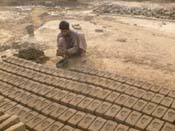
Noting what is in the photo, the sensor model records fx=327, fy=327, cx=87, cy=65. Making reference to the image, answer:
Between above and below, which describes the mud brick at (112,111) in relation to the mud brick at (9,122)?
below

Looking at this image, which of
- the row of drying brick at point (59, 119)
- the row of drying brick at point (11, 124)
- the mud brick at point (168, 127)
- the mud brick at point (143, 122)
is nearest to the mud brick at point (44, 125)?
the row of drying brick at point (59, 119)

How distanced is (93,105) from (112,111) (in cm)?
38

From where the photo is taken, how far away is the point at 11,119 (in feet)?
15.8

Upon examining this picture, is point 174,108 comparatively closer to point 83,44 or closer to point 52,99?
point 52,99

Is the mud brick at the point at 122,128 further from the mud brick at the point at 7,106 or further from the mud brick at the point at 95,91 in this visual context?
the mud brick at the point at 7,106

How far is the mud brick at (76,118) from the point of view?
5132 millimetres

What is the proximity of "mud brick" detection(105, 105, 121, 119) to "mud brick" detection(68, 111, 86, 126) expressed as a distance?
0.39 m

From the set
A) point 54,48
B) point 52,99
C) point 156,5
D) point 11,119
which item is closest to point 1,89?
point 52,99

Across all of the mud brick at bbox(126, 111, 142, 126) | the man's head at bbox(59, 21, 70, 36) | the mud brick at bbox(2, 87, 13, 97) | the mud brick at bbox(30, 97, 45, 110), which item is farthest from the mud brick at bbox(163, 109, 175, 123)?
the man's head at bbox(59, 21, 70, 36)

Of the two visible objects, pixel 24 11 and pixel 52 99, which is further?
pixel 24 11

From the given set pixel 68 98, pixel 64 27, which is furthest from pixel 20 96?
pixel 64 27

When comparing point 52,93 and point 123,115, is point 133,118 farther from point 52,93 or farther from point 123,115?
point 52,93

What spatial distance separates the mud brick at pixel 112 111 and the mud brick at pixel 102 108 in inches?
2.6

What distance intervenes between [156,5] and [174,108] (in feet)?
31.5
